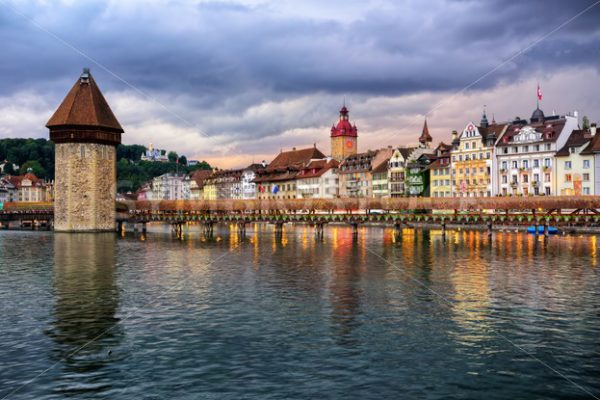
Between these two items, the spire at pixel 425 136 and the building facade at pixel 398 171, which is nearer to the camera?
the building facade at pixel 398 171

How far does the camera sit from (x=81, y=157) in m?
76.1

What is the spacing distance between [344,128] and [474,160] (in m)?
56.5

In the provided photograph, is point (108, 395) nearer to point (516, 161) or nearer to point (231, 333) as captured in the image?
point (231, 333)

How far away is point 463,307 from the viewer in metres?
21.5

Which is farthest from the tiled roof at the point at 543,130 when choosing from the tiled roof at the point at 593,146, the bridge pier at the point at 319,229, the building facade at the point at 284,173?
the building facade at the point at 284,173

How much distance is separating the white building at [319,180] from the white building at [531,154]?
3895 centimetres

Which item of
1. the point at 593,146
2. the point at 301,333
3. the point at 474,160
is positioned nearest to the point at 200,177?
the point at 474,160

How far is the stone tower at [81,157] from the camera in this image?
75.6 meters

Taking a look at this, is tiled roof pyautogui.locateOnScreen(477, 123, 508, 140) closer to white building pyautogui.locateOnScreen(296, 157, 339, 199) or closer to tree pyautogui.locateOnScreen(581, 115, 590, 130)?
tree pyautogui.locateOnScreen(581, 115, 590, 130)

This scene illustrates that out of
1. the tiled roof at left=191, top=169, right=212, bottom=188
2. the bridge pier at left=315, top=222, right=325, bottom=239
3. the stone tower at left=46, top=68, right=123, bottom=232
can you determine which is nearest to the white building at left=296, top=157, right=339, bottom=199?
the bridge pier at left=315, top=222, right=325, bottom=239

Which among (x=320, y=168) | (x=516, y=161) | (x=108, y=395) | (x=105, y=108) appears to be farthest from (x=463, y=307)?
(x=320, y=168)

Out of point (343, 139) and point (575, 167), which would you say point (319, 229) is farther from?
point (343, 139)

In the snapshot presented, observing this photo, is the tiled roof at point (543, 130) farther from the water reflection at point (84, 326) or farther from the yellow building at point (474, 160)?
the water reflection at point (84, 326)

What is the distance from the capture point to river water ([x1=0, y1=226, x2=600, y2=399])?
1291 centimetres
